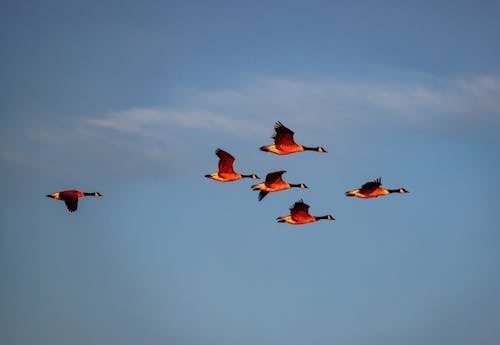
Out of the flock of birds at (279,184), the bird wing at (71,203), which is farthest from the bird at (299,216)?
the bird wing at (71,203)

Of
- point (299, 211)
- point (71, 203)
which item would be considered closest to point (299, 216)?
point (299, 211)

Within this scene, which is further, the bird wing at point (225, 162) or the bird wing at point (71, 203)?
the bird wing at point (225, 162)

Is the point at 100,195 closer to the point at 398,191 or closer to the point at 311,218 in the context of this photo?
the point at 311,218

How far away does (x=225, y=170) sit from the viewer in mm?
65312

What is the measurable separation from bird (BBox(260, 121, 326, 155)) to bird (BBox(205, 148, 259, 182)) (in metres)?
2.22

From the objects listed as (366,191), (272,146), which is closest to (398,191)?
(366,191)

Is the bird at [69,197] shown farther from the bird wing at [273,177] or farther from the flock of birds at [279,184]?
the bird wing at [273,177]

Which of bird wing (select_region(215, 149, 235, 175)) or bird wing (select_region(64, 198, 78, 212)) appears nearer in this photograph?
bird wing (select_region(64, 198, 78, 212))

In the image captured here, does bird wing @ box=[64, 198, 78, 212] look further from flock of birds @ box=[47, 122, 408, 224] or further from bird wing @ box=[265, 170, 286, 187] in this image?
bird wing @ box=[265, 170, 286, 187]

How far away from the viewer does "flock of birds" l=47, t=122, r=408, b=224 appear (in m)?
62.7

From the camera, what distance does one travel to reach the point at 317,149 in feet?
220

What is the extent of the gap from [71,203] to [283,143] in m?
11.2

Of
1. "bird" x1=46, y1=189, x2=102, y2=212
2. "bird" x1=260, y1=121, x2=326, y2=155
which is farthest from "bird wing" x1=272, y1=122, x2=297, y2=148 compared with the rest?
"bird" x1=46, y1=189, x2=102, y2=212

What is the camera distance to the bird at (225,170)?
209 ft
